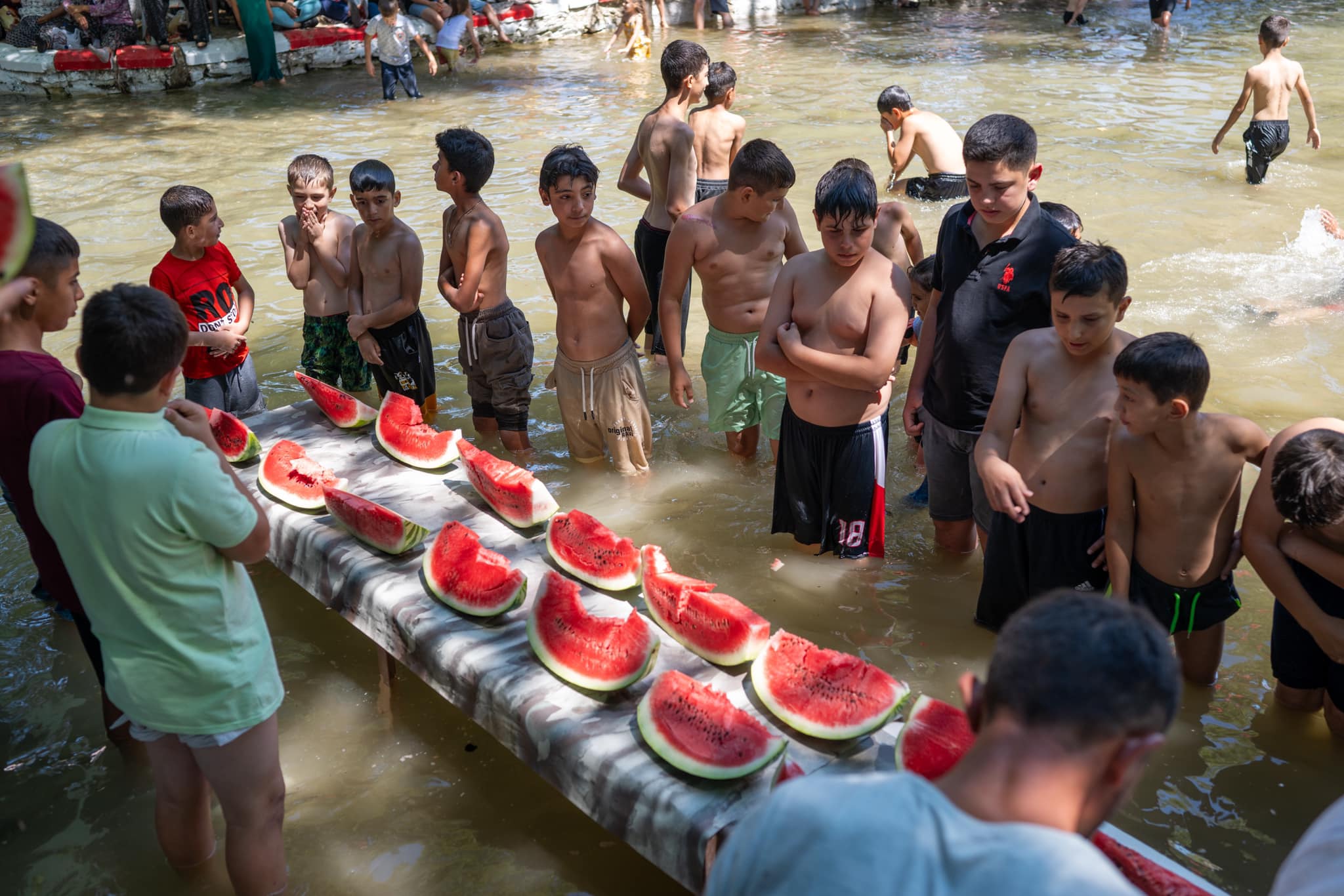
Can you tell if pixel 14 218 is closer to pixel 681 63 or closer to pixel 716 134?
pixel 681 63

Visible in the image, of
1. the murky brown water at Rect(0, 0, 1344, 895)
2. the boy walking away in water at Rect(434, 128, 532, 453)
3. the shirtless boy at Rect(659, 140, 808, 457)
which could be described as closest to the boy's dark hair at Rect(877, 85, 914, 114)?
the murky brown water at Rect(0, 0, 1344, 895)

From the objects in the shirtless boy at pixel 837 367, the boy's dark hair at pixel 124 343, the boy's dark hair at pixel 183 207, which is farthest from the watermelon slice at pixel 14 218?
the shirtless boy at pixel 837 367

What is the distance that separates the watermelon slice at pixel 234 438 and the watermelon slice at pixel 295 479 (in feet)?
0.51

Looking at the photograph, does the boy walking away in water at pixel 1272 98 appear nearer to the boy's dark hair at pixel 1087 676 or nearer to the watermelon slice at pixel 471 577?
the watermelon slice at pixel 471 577

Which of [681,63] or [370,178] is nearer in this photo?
[370,178]

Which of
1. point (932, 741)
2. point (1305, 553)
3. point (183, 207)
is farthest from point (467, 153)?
point (1305, 553)

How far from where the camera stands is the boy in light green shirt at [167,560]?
2.44 m

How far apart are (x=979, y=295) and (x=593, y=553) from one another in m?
1.83

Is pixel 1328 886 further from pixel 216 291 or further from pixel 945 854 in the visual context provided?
pixel 216 291

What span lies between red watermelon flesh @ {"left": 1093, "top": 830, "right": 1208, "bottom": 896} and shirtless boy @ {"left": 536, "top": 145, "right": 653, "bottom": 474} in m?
3.43

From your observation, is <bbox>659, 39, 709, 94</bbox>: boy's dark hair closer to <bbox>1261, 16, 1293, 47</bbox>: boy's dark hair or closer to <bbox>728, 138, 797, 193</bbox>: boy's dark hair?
<bbox>728, 138, 797, 193</bbox>: boy's dark hair

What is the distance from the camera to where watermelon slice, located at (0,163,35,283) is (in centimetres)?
273

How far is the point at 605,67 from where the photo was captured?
17.0 metres

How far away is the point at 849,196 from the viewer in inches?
155
